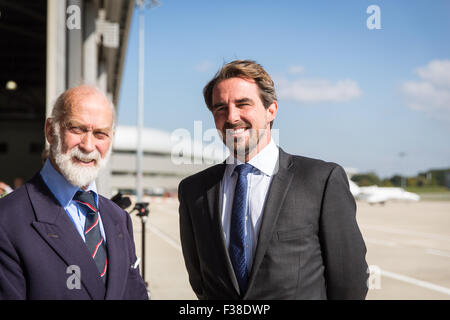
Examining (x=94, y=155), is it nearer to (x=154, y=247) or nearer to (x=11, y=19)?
(x=154, y=247)

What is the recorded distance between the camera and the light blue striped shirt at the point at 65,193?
1612 mm

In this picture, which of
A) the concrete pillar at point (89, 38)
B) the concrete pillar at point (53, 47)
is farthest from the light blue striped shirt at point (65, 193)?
the concrete pillar at point (89, 38)

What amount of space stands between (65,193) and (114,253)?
315mm

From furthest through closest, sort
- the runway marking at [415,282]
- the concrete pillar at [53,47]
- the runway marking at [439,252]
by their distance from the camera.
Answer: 1. the runway marking at [439,252]
2. the concrete pillar at [53,47]
3. the runway marking at [415,282]

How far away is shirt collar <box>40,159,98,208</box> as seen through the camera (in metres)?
1.61

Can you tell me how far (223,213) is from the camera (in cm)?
196

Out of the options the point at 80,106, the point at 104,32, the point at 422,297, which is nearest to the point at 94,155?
the point at 80,106

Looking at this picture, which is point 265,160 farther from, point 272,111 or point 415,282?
point 415,282

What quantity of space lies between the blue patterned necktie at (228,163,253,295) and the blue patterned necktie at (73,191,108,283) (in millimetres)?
561

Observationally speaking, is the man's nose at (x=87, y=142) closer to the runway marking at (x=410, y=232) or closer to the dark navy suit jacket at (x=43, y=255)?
the dark navy suit jacket at (x=43, y=255)

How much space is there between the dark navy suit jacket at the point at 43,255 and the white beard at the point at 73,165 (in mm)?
105

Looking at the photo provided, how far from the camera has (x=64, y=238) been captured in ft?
4.95

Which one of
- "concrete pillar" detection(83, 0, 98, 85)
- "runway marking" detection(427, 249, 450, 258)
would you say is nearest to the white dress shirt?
"runway marking" detection(427, 249, 450, 258)
